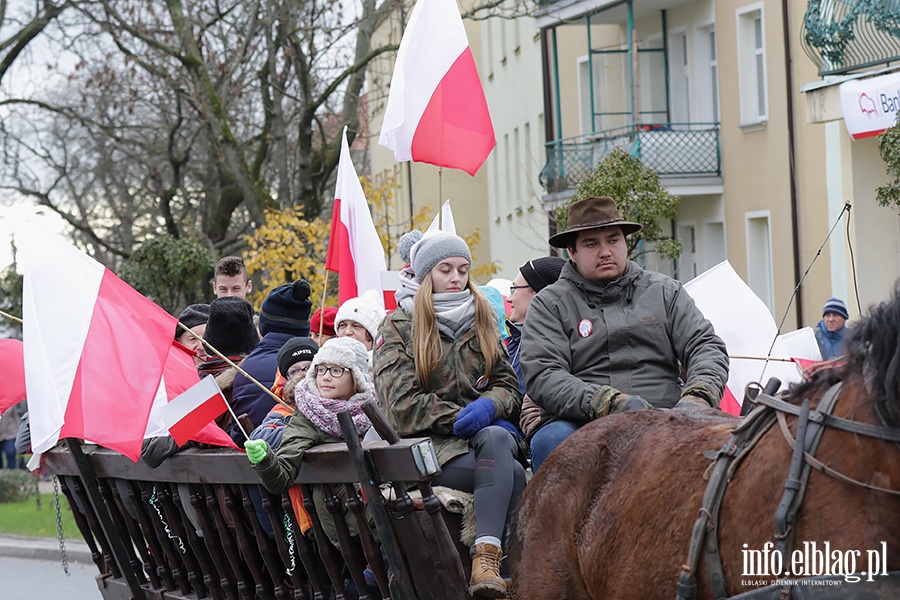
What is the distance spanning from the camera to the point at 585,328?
5.32 m

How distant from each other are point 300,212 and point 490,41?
1959 cm

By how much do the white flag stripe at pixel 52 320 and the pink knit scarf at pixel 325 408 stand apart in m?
1.04

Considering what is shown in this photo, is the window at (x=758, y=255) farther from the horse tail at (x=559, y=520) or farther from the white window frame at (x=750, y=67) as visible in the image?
the horse tail at (x=559, y=520)

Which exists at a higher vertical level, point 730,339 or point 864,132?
point 864,132

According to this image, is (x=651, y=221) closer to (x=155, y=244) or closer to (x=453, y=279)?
(x=155, y=244)

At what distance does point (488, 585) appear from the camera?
15.7ft

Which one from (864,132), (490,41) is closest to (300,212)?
(864,132)

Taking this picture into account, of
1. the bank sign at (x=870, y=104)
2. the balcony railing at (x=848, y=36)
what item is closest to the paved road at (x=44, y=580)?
the bank sign at (x=870, y=104)

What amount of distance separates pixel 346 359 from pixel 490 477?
0.91m

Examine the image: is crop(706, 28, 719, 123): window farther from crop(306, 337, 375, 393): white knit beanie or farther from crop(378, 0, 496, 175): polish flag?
crop(306, 337, 375, 393): white knit beanie

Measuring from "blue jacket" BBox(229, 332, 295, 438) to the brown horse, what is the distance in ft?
6.83

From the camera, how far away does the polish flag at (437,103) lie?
7.72 metres

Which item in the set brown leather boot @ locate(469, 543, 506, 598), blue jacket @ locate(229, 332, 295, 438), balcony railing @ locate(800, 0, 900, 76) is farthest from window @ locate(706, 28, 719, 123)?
brown leather boot @ locate(469, 543, 506, 598)

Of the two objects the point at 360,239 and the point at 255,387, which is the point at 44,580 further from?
the point at 255,387
